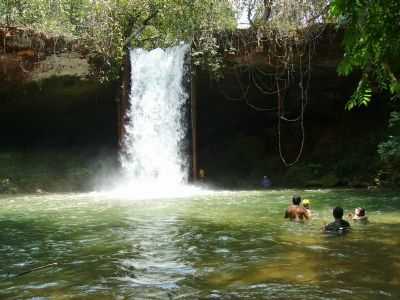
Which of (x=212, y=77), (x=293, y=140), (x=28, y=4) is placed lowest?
(x=293, y=140)

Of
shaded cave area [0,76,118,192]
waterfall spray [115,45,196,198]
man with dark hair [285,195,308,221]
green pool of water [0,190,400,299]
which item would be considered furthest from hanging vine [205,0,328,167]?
man with dark hair [285,195,308,221]

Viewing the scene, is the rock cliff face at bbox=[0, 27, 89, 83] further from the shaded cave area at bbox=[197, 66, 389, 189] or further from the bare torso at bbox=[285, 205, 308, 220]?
the bare torso at bbox=[285, 205, 308, 220]

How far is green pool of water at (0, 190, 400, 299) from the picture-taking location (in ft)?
16.2

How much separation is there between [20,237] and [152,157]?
40.6 ft

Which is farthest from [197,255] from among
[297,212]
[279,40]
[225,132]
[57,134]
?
[57,134]

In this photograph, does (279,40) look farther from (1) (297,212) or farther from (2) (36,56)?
(1) (297,212)

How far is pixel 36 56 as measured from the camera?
1928cm

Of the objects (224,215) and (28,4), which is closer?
(224,215)

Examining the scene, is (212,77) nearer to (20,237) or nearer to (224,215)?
(224,215)

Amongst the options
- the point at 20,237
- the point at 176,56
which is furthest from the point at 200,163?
the point at 20,237

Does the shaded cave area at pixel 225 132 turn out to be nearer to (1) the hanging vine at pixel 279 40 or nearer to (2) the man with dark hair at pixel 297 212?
(1) the hanging vine at pixel 279 40

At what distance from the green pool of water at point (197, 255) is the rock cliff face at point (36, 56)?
30.1 feet

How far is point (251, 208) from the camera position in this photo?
11.9m

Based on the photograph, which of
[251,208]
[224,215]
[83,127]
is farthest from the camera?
[83,127]
